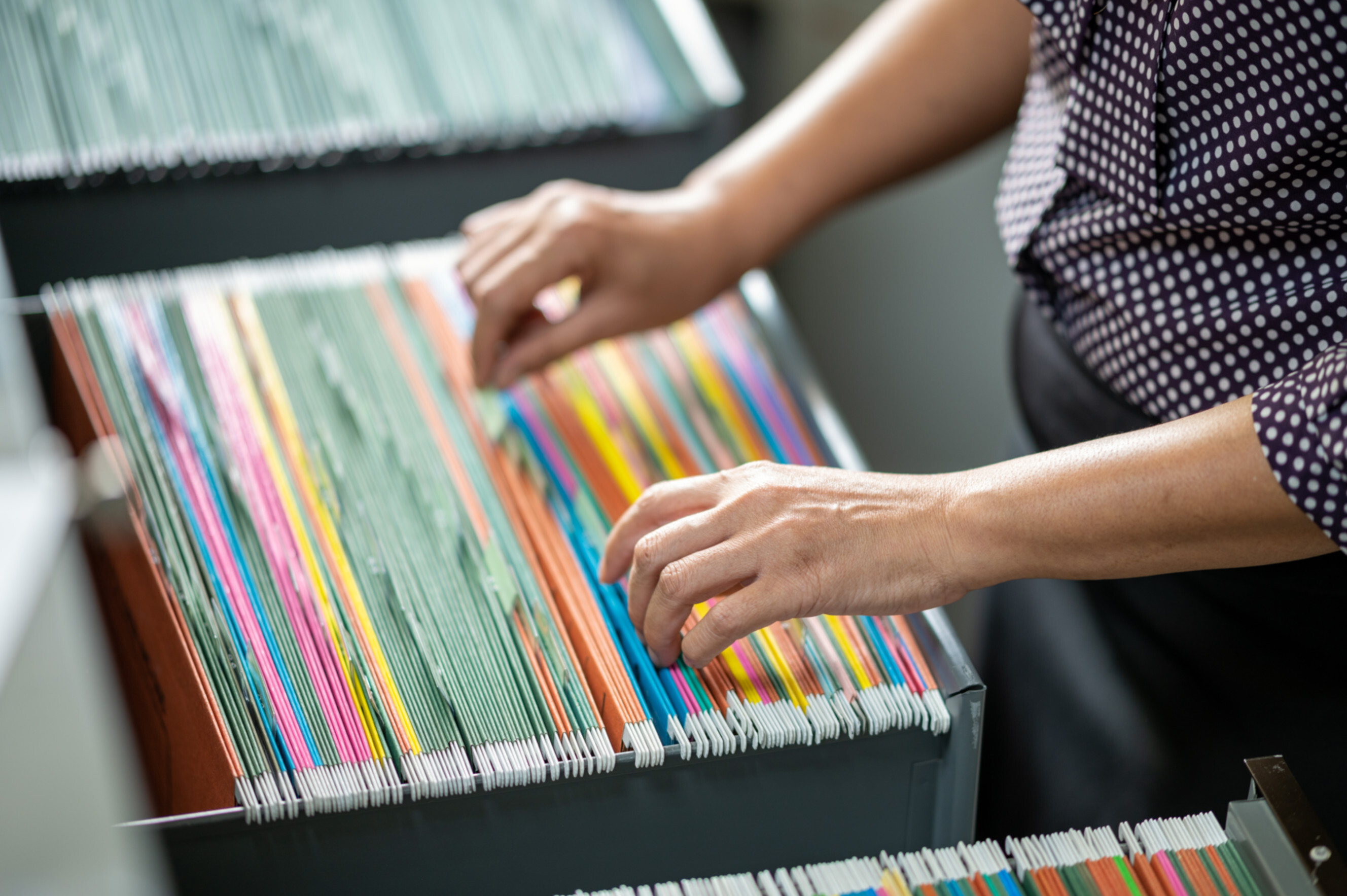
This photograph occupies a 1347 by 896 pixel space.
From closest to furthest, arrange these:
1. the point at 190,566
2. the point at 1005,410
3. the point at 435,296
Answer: the point at 190,566
the point at 435,296
the point at 1005,410

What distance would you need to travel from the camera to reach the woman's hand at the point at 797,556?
0.74m

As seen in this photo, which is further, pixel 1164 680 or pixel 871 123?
pixel 871 123

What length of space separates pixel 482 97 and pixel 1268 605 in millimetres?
964

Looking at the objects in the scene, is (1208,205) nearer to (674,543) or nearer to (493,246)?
(674,543)

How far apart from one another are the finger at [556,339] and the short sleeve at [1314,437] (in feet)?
1.80

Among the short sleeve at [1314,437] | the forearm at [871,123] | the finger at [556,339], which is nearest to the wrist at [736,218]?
the forearm at [871,123]

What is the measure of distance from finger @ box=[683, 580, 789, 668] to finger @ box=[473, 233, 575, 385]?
38cm

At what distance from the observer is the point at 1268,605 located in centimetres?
91

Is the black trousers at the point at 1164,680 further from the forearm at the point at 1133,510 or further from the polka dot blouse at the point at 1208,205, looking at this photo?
the forearm at the point at 1133,510

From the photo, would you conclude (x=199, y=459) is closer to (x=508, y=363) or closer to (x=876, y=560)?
(x=508, y=363)

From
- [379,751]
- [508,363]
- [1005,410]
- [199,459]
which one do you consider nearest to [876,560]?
[379,751]

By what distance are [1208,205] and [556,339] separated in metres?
0.52

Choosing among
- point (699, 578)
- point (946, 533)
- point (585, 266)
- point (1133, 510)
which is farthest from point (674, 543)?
Result: point (585, 266)

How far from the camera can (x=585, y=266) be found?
3.46 ft
